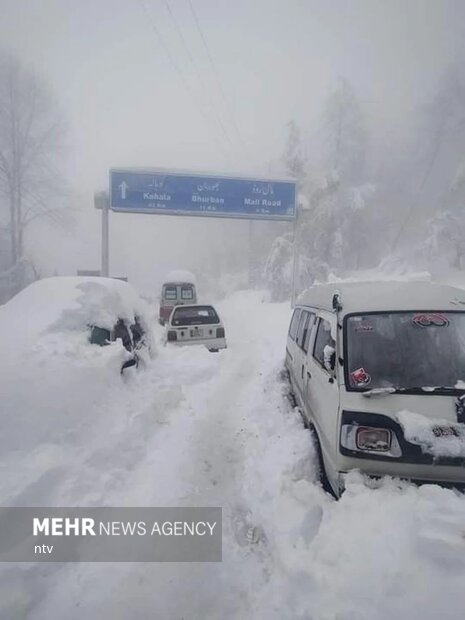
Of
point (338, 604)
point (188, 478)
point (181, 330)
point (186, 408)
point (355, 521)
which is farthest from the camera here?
point (181, 330)

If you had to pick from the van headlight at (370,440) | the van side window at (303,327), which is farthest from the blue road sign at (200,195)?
the van headlight at (370,440)

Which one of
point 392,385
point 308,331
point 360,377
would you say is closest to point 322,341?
point 308,331

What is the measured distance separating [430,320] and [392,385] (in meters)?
0.91

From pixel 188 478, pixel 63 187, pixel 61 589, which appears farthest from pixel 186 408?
pixel 63 187

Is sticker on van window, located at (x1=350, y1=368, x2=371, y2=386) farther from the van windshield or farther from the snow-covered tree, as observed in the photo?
the snow-covered tree

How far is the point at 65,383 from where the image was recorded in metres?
4.60

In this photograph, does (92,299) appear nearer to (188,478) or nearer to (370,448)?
(188,478)

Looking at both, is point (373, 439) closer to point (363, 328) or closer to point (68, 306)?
point (363, 328)

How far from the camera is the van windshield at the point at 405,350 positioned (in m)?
3.21

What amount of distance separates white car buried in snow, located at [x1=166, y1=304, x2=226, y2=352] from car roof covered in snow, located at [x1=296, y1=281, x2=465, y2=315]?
5623 mm

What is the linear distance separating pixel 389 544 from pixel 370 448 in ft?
2.34

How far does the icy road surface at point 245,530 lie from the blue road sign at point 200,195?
47.4 feet

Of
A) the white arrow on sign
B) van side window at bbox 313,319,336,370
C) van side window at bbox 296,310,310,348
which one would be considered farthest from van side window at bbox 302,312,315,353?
the white arrow on sign

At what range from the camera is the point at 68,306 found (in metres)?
5.90
